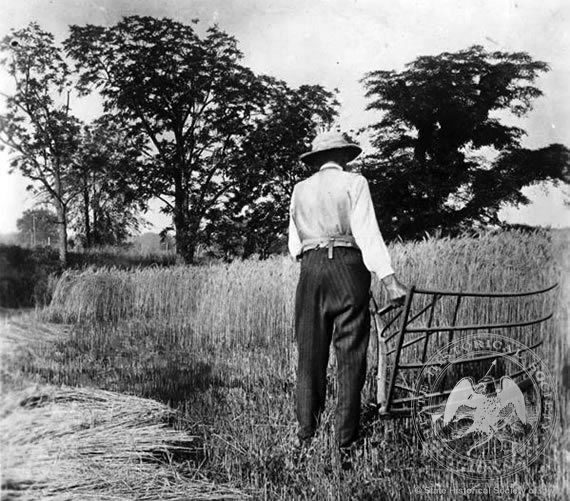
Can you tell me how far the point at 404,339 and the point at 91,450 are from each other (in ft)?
4.12

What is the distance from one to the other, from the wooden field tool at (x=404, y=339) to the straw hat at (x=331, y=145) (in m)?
0.57

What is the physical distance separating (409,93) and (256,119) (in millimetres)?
640

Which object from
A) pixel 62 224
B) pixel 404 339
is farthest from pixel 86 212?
pixel 404 339

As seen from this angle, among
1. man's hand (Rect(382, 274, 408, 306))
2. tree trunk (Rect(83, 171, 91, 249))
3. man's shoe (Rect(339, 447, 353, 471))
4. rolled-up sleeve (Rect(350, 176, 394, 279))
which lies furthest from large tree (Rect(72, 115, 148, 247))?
man's shoe (Rect(339, 447, 353, 471))

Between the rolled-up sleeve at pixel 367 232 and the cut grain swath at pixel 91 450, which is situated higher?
the rolled-up sleeve at pixel 367 232

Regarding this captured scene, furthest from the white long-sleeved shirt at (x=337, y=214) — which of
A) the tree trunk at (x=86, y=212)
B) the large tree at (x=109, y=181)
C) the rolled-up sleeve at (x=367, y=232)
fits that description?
the tree trunk at (x=86, y=212)

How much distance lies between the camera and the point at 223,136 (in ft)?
7.97

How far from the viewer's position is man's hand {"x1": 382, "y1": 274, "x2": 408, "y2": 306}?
2.09 meters

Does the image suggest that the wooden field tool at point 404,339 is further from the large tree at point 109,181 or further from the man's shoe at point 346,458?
the large tree at point 109,181

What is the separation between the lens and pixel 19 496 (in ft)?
6.84

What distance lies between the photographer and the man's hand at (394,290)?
2.09 m

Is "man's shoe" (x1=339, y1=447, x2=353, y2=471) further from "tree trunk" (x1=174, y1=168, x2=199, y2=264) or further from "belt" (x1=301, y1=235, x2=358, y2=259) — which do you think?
"tree trunk" (x1=174, y1=168, x2=199, y2=264)

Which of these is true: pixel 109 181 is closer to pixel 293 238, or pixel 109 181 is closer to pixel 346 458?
pixel 293 238

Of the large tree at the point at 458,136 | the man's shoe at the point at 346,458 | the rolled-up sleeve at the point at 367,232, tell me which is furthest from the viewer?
the large tree at the point at 458,136
